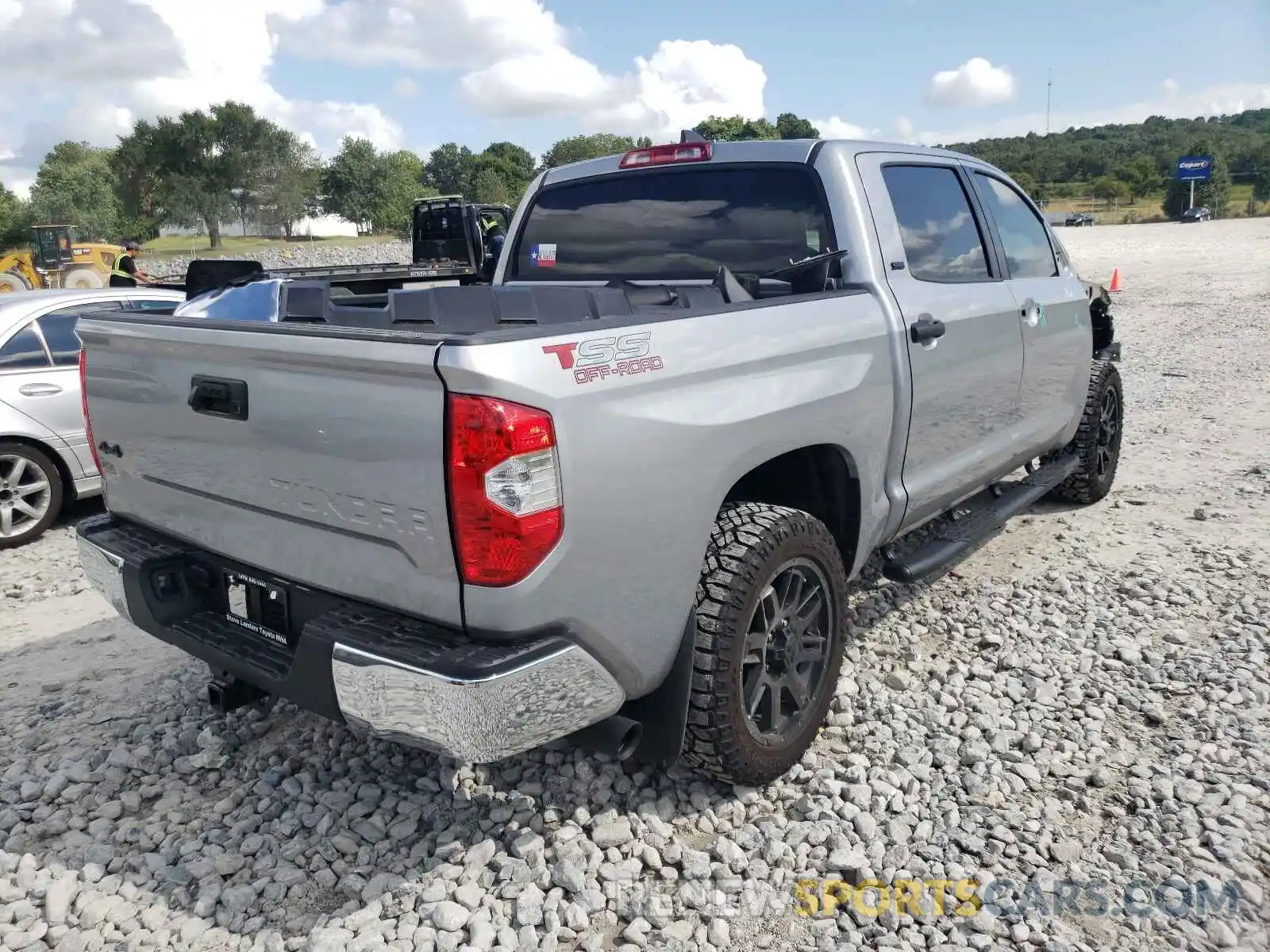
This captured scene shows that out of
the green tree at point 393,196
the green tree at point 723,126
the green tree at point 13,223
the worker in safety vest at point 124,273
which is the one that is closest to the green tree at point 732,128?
the green tree at point 723,126

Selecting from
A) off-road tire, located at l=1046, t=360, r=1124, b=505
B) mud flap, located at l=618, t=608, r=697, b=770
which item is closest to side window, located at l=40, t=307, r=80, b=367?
mud flap, located at l=618, t=608, r=697, b=770

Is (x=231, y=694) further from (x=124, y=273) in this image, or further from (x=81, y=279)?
(x=81, y=279)

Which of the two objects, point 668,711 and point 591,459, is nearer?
point 591,459

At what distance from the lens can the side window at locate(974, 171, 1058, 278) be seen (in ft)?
15.6

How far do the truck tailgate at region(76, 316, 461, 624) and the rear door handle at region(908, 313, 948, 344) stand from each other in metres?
2.04

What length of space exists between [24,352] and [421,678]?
5.41 m

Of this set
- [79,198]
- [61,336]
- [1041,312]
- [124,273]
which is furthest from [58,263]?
[79,198]

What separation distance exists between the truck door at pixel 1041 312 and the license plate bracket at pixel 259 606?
11.4ft

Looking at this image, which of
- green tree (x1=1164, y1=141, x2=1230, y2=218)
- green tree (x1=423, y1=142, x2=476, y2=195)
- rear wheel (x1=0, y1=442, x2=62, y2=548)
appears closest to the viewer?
rear wheel (x1=0, y1=442, x2=62, y2=548)

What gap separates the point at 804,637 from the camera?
3262mm

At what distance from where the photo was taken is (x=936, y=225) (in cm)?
412

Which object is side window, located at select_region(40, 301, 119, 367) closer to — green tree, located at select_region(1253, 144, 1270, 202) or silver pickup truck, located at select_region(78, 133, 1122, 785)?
silver pickup truck, located at select_region(78, 133, 1122, 785)

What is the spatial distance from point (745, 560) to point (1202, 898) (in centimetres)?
152

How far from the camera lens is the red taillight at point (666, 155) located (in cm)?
395
